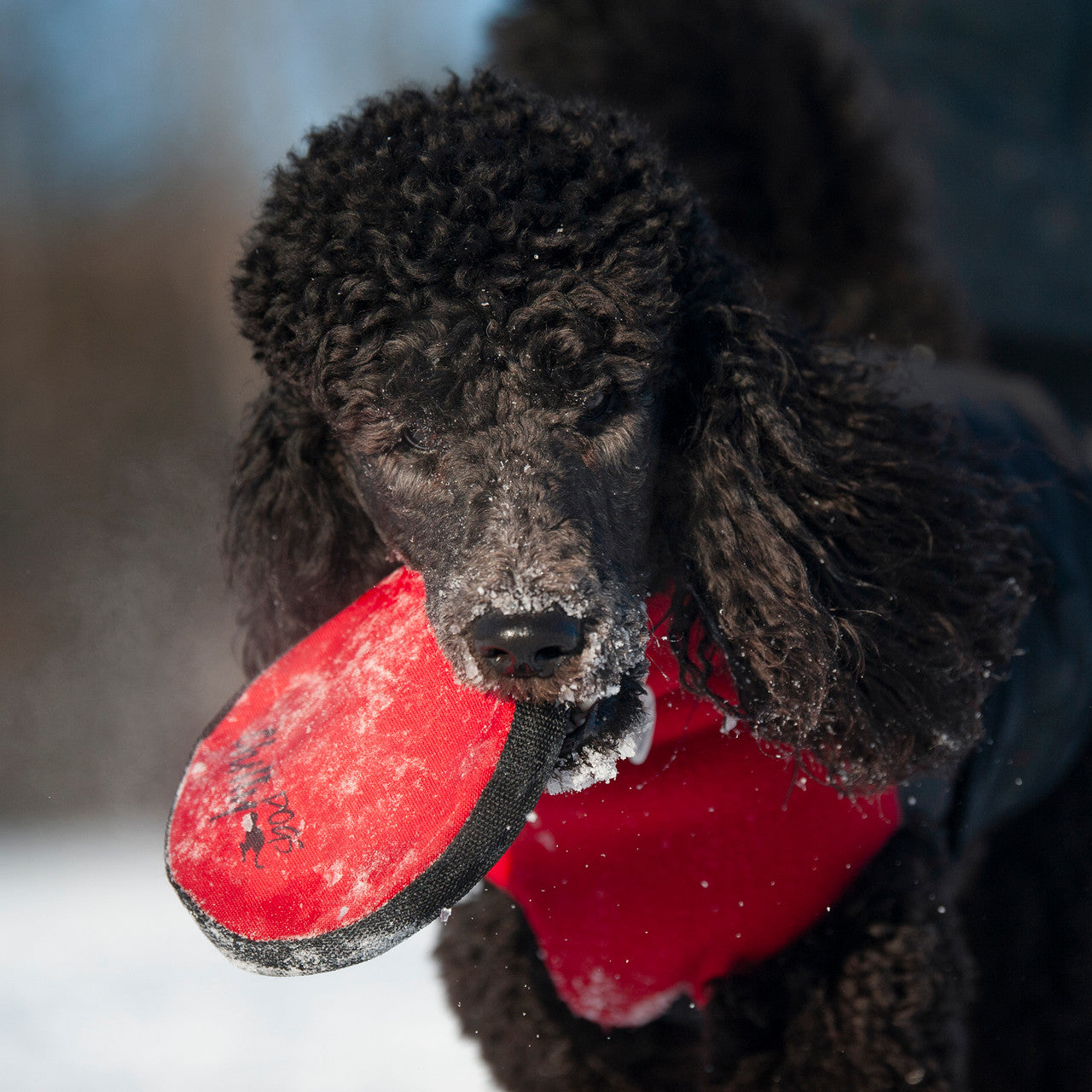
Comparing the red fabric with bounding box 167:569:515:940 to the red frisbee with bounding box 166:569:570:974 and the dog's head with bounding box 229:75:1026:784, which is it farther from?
the dog's head with bounding box 229:75:1026:784

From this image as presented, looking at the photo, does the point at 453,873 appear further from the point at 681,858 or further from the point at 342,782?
the point at 681,858

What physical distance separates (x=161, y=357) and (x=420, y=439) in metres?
4.07

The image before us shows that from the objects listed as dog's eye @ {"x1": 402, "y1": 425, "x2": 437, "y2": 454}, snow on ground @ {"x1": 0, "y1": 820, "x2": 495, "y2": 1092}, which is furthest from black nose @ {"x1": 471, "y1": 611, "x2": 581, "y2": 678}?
snow on ground @ {"x1": 0, "y1": 820, "x2": 495, "y2": 1092}

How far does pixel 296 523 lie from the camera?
Answer: 174 centimetres

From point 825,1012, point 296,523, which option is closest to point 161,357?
point 296,523

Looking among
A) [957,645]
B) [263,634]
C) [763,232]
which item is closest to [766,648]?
[957,645]

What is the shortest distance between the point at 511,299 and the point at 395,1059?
6.25 ft

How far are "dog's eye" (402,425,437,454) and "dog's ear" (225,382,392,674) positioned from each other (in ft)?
0.91

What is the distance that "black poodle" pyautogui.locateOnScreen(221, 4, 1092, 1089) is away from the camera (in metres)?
1.32

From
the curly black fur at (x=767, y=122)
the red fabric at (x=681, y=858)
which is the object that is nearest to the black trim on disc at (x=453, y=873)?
the red fabric at (x=681, y=858)

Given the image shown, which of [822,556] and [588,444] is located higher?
[588,444]

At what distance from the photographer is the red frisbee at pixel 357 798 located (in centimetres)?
128

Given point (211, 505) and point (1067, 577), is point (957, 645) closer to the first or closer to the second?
point (1067, 577)

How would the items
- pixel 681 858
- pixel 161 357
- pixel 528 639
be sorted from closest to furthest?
pixel 528 639, pixel 681 858, pixel 161 357
